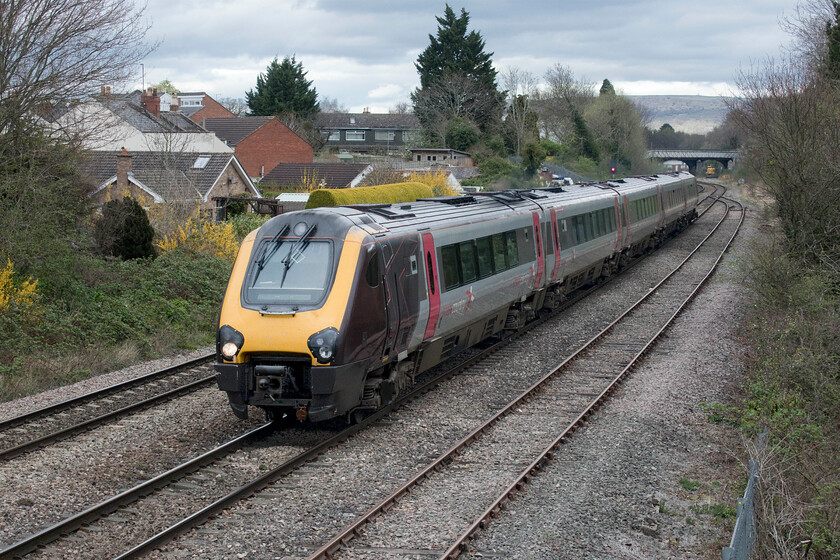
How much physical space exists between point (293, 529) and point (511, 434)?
391 centimetres

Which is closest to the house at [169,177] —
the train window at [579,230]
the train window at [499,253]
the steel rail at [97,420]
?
the train window at [579,230]

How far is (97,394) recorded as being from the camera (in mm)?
12477

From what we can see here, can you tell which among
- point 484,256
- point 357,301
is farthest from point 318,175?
point 357,301

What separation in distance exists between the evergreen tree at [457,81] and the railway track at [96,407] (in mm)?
58819

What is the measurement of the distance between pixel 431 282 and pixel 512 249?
13.6 ft

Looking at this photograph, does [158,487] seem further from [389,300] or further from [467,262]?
[467,262]

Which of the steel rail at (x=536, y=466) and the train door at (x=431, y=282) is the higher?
the train door at (x=431, y=282)

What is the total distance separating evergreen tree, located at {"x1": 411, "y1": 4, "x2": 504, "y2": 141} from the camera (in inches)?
2835

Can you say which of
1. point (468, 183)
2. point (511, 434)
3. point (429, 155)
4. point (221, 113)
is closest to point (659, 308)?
point (511, 434)

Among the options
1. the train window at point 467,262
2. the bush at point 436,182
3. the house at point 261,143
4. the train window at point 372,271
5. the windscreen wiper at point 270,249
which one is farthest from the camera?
the house at point 261,143

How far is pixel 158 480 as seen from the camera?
877 cm

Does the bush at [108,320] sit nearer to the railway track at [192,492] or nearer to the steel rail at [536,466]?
the railway track at [192,492]

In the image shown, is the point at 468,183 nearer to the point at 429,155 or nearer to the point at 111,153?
the point at 429,155

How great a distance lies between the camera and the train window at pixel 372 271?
10348 millimetres
